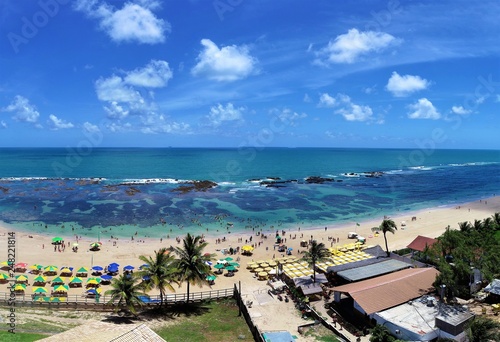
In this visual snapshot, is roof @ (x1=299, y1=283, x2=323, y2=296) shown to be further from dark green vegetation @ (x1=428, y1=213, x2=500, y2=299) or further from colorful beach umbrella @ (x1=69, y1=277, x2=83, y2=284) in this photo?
colorful beach umbrella @ (x1=69, y1=277, x2=83, y2=284)

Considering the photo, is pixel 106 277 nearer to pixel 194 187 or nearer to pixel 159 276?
pixel 159 276

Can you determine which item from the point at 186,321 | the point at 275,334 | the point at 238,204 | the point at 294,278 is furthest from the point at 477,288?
the point at 238,204

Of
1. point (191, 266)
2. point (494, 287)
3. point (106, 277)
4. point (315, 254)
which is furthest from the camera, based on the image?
point (106, 277)

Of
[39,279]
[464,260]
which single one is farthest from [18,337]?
[464,260]

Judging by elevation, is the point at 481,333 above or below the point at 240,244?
above

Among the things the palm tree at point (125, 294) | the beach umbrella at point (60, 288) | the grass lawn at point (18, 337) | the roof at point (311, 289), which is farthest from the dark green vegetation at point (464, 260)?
the beach umbrella at point (60, 288)

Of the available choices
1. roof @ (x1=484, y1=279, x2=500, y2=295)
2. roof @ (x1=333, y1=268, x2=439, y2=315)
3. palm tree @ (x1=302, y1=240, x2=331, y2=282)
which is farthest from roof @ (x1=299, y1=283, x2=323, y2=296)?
roof @ (x1=484, y1=279, x2=500, y2=295)
